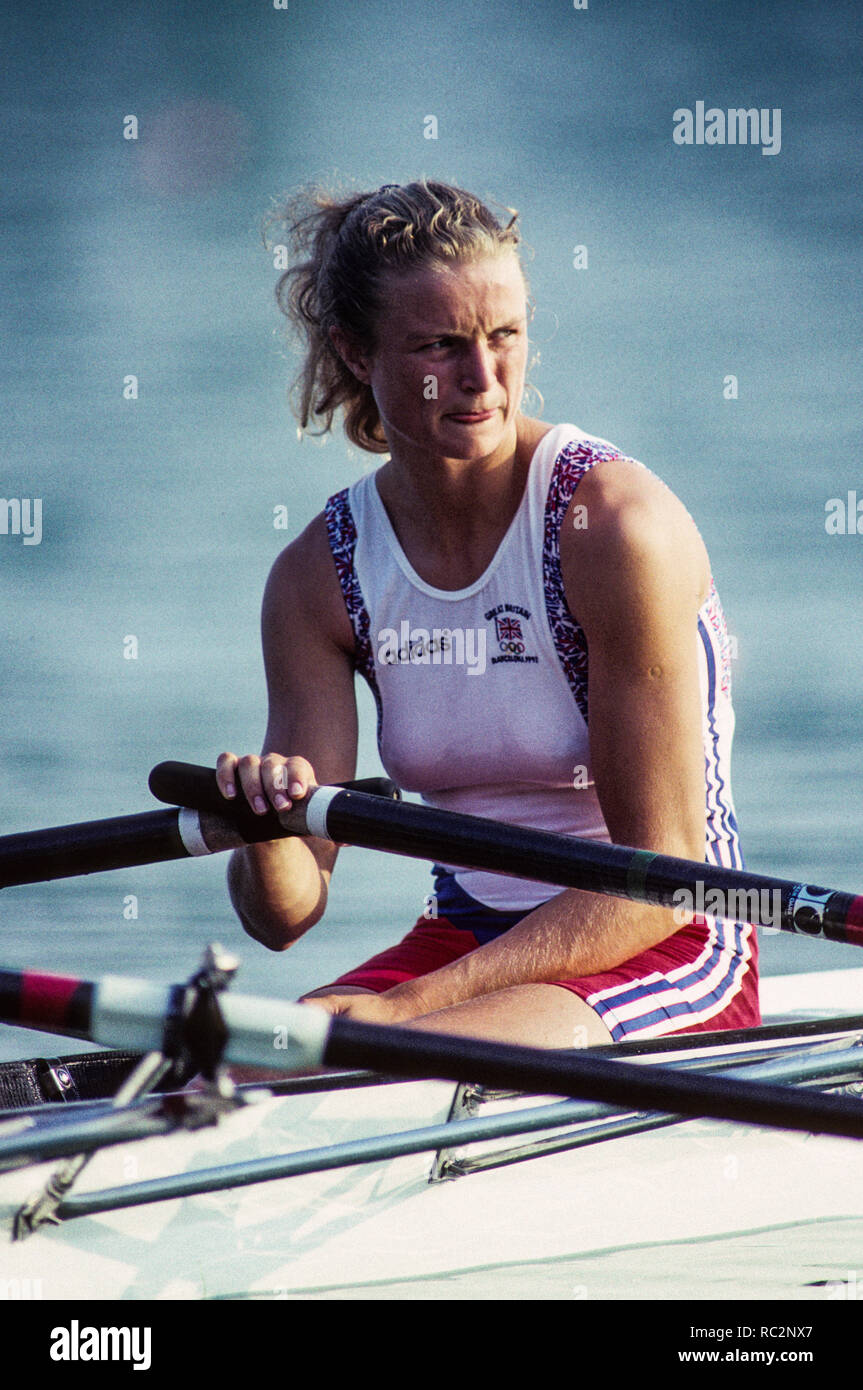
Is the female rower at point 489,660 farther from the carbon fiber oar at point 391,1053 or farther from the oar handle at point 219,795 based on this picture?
the carbon fiber oar at point 391,1053

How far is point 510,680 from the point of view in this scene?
1.76 m

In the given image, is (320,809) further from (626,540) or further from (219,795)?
(626,540)

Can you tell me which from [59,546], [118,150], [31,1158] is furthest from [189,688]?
[31,1158]

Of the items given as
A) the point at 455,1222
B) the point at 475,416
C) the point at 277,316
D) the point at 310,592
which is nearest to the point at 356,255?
the point at 475,416

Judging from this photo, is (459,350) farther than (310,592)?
No

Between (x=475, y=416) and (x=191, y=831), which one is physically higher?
(x=475, y=416)

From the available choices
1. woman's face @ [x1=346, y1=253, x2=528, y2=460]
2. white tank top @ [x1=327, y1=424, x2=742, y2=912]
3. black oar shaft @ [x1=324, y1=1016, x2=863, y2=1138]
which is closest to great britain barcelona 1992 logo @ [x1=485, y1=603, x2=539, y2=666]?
white tank top @ [x1=327, y1=424, x2=742, y2=912]

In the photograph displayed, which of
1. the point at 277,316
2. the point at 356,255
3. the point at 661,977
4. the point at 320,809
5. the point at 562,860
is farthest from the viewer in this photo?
the point at 277,316

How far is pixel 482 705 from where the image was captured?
1771 mm

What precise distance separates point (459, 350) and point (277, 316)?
6.71 metres

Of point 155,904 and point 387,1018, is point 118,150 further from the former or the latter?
point 387,1018

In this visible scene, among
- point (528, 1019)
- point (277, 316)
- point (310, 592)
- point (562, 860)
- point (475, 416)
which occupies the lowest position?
point (528, 1019)

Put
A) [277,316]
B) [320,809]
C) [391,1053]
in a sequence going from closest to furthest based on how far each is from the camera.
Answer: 1. [391,1053]
2. [320,809]
3. [277,316]

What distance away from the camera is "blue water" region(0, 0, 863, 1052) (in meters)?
6.91
